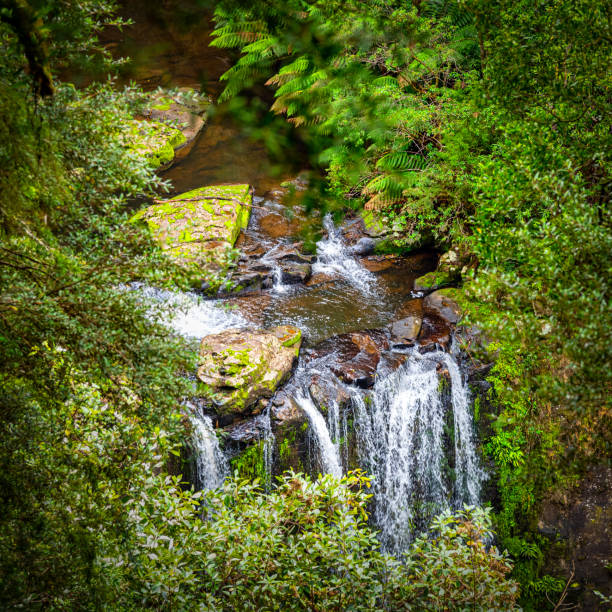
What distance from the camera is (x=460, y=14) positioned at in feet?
28.5

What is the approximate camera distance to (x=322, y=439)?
688 centimetres

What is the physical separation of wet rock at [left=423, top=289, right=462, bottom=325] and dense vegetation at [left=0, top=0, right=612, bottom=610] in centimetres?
424

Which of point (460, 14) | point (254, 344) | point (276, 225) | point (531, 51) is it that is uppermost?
point (460, 14)

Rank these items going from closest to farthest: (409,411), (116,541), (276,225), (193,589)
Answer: (116,541) < (193,589) < (409,411) < (276,225)

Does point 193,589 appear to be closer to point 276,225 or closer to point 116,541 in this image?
point 116,541

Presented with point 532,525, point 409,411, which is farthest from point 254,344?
point 532,525

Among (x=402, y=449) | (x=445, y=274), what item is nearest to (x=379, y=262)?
(x=445, y=274)

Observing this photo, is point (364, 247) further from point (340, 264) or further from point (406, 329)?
point (406, 329)

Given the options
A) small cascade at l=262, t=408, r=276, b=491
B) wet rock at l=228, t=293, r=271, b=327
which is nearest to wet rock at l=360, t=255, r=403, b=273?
wet rock at l=228, t=293, r=271, b=327

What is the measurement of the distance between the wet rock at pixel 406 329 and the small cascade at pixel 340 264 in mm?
1231

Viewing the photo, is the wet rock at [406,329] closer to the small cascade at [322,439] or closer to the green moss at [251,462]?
the small cascade at [322,439]

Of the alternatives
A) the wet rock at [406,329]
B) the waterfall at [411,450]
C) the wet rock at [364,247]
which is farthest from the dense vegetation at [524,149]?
the wet rock at [364,247]

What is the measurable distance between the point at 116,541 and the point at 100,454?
0.63 metres

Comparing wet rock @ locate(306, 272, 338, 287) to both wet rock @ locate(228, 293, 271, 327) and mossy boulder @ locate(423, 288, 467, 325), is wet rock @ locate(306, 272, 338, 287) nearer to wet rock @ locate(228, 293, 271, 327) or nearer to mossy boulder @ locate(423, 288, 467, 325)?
wet rock @ locate(228, 293, 271, 327)
